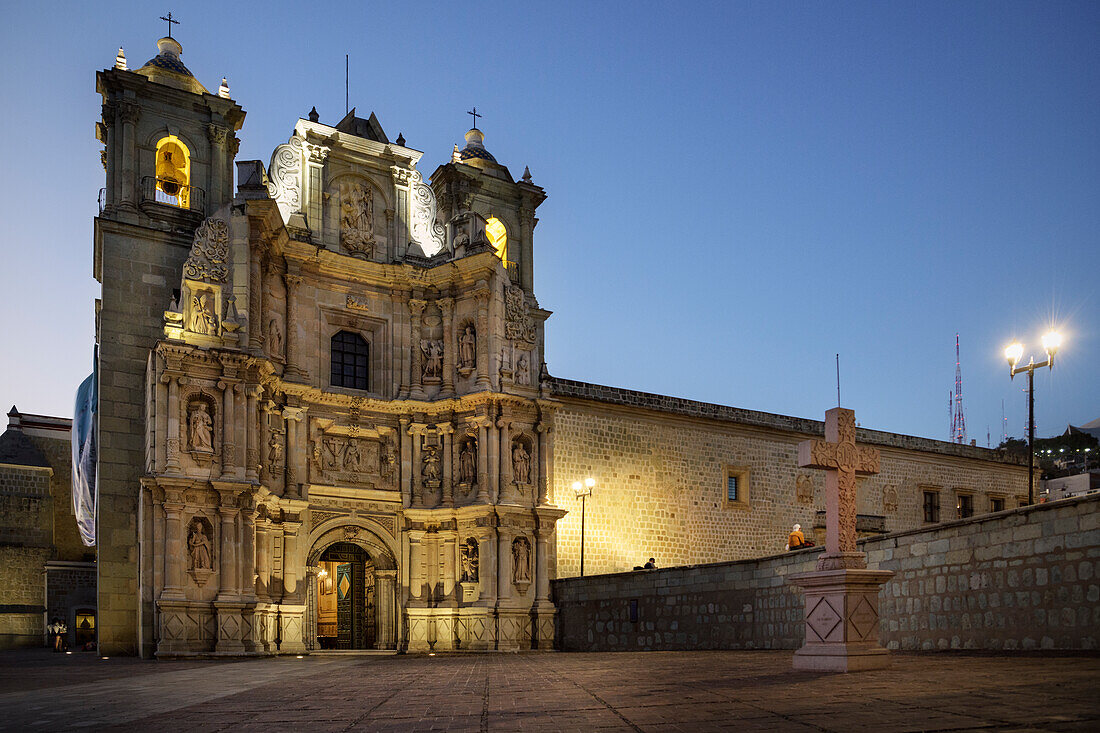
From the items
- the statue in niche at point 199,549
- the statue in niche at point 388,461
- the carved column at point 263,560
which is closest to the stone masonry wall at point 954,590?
the statue in niche at point 388,461

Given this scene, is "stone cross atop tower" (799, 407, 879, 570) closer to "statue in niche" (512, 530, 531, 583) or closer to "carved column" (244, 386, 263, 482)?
"statue in niche" (512, 530, 531, 583)

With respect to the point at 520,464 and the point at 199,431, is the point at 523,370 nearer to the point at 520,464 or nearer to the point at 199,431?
the point at 520,464

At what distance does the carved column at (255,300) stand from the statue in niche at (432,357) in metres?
4.55

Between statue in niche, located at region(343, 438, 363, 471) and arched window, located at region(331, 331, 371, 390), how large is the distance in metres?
1.50

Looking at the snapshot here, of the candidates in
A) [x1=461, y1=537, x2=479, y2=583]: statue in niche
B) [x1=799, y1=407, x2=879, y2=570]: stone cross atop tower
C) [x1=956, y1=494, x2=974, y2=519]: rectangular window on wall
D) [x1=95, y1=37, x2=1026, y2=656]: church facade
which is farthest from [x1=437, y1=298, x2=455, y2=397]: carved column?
[x1=956, y1=494, x2=974, y2=519]: rectangular window on wall

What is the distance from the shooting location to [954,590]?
1328cm

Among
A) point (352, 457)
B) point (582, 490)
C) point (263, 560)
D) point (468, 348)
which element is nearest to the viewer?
→ point (263, 560)

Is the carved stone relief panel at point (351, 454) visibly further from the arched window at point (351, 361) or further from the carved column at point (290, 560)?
the carved column at point (290, 560)

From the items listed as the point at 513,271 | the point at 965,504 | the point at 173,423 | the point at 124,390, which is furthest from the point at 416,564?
the point at 965,504

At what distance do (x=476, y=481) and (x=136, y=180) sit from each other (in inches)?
432

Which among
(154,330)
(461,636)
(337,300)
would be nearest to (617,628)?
(461,636)

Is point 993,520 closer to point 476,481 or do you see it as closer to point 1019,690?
point 1019,690

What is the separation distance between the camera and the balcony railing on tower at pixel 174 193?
2369 cm

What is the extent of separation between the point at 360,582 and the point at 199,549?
6.53 meters
